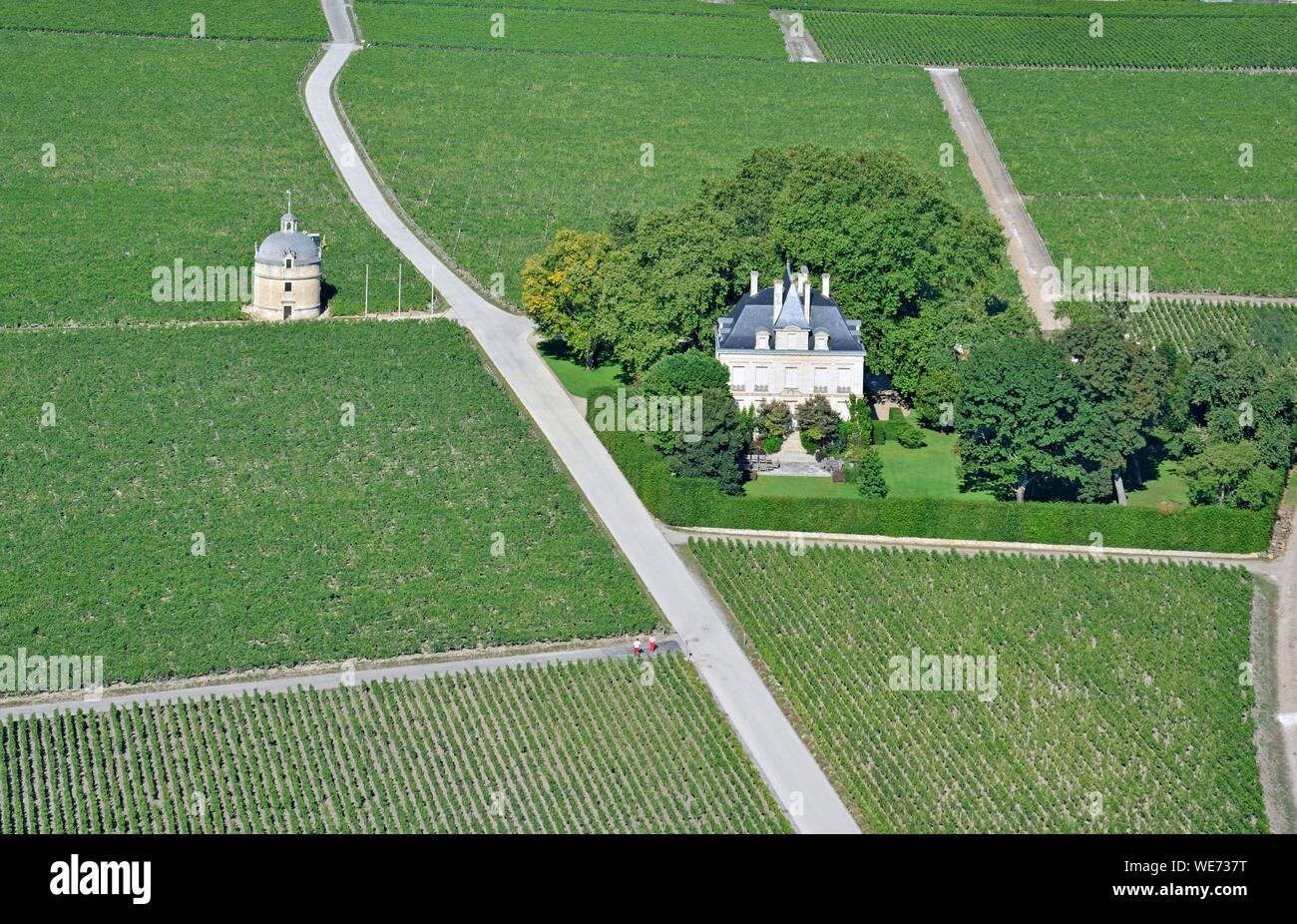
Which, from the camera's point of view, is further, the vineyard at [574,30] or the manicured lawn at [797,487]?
the vineyard at [574,30]

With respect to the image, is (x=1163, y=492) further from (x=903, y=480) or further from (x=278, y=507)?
(x=278, y=507)

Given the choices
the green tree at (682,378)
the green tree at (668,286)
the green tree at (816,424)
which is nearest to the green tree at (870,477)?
the green tree at (816,424)

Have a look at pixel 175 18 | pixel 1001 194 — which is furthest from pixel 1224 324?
pixel 175 18

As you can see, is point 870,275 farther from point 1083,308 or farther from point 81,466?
point 81,466

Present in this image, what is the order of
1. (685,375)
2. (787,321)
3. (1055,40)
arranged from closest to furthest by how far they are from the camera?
(685,375), (787,321), (1055,40)

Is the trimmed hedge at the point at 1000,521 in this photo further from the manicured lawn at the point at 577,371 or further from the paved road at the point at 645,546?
the manicured lawn at the point at 577,371

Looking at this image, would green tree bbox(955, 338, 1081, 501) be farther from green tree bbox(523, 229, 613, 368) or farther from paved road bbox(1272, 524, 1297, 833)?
green tree bbox(523, 229, 613, 368)
